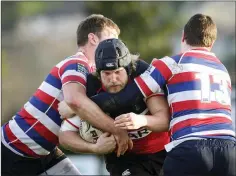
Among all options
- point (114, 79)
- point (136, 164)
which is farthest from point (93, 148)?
point (114, 79)

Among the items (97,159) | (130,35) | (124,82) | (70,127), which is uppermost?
(124,82)

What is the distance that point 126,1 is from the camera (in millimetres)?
19078

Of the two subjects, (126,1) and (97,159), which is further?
(126,1)

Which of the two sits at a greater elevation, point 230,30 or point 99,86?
point 99,86

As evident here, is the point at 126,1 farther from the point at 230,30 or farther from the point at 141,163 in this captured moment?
the point at 141,163

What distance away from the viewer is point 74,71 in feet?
20.3

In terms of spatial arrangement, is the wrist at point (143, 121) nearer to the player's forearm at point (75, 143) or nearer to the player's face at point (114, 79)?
the player's face at point (114, 79)

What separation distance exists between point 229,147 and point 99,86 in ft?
3.93

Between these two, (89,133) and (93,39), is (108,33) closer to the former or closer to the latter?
(93,39)

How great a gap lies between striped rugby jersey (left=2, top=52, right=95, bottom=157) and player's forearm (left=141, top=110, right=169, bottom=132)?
970 millimetres

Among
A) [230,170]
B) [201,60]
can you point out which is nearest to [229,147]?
[230,170]

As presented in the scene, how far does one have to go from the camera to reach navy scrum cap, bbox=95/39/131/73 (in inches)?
225

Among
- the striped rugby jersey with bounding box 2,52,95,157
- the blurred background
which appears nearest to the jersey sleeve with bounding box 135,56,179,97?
the striped rugby jersey with bounding box 2,52,95,157

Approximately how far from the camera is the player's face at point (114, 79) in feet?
18.8
